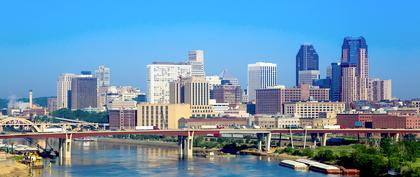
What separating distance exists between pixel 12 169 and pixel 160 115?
83.4 metres

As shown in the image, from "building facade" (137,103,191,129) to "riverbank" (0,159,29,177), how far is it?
251 feet

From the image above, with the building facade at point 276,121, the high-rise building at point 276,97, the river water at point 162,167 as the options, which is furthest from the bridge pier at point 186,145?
the high-rise building at point 276,97

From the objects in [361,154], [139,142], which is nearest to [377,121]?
[139,142]

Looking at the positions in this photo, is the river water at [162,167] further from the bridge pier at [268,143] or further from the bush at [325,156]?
the bridge pier at [268,143]

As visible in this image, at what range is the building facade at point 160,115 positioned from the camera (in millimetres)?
151625

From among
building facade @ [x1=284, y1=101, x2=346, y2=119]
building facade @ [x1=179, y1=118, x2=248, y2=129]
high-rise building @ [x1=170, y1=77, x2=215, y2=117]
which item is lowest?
building facade @ [x1=179, y1=118, x2=248, y2=129]

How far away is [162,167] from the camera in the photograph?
2965 inches

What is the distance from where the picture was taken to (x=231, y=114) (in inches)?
7234

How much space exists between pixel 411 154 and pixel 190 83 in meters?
112

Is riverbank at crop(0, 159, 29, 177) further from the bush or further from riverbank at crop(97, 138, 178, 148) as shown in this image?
riverbank at crop(97, 138, 178, 148)

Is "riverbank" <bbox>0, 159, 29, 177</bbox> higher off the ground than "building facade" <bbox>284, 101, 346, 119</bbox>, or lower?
lower

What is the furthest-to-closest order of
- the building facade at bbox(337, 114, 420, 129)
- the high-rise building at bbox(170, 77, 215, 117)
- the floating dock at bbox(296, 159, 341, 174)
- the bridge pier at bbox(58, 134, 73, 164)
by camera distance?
the high-rise building at bbox(170, 77, 215, 117) < the building facade at bbox(337, 114, 420, 129) < the bridge pier at bbox(58, 134, 73, 164) < the floating dock at bbox(296, 159, 341, 174)

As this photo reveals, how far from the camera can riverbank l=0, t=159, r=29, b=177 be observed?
66.4 meters

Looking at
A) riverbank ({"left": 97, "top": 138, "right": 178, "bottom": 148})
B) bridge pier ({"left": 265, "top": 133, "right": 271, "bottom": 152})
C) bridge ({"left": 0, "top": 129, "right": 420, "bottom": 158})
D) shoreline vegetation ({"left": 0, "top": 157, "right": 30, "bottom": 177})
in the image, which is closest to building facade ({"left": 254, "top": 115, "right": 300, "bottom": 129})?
riverbank ({"left": 97, "top": 138, "right": 178, "bottom": 148})
